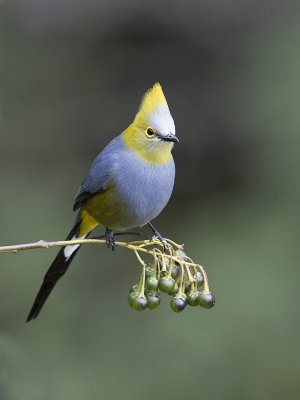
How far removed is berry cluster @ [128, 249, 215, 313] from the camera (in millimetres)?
2406

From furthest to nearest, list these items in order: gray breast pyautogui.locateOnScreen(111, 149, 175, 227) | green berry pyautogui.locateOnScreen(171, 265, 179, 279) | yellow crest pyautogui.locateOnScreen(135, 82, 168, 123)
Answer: gray breast pyautogui.locateOnScreen(111, 149, 175, 227)
yellow crest pyautogui.locateOnScreen(135, 82, 168, 123)
green berry pyautogui.locateOnScreen(171, 265, 179, 279)

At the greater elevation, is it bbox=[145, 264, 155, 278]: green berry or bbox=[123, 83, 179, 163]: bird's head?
bbox=[123, 83, 179, 163]: bird's head

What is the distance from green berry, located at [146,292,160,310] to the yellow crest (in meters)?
0.91

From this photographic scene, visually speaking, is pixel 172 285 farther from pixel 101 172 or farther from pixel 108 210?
pixel 101 172

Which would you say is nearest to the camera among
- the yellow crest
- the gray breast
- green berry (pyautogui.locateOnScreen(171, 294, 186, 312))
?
green berry (pyautogui.locateOnScreen(171, 294, 186, 312))

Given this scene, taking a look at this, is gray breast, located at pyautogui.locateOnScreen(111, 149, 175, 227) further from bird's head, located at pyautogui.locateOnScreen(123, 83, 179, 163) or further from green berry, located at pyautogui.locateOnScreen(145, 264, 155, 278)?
green berry, located at pyautogui.locateOnScreen(145, 264, 155, 278)

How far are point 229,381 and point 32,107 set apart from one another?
3624 millimetres

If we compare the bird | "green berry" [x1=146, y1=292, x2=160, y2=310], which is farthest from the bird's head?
"green berry" [x1=146, y1=292, x2=160, y2=310]

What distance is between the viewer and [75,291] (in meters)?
6.11

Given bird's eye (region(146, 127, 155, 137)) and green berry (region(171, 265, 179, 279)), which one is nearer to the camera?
green berry (region(171, 265, 179, 279))

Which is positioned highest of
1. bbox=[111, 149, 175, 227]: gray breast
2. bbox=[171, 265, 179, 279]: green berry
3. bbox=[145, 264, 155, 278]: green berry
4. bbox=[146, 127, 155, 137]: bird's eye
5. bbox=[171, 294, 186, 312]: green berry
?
bbox=[146, 127, 155, 137]: bird's eye

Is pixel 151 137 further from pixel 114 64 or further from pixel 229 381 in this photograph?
pixel 114 64

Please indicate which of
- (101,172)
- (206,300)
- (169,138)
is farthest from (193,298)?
(101,172)

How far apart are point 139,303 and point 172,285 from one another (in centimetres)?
15
